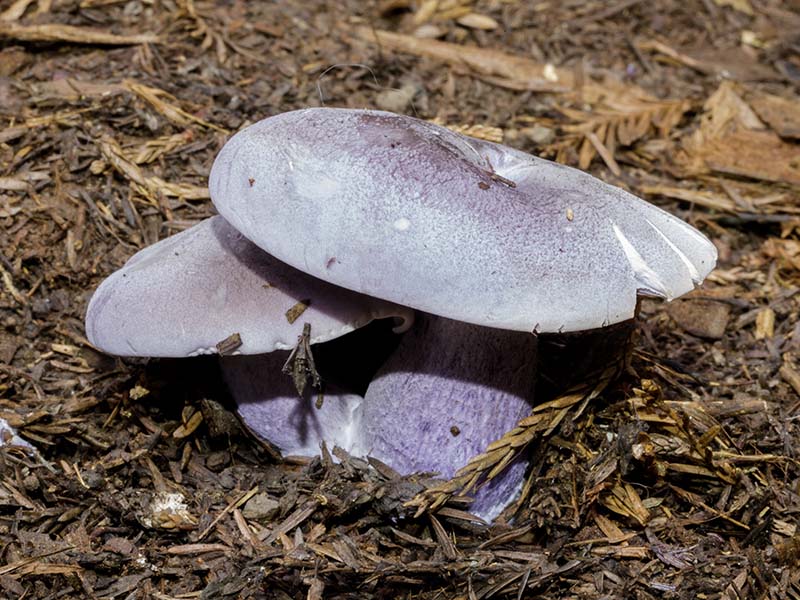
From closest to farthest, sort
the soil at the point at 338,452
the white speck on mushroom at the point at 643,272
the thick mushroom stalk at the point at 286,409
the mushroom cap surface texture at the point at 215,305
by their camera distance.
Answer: the white speck on mushroom at the point at 643,272 < the mushroom cap surface texture at the point at 215,305 < the soil at the point at 338,452 < the thick mushroom stalk at the point at 286,409

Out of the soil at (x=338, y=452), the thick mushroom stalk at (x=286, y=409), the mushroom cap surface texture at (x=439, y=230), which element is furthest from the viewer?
the thick mushroom stalk at (x=286, y=409)

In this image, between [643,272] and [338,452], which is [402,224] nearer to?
[643,272]

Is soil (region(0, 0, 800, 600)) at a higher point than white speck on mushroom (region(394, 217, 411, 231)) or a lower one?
lower

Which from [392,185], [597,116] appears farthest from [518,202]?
[597,116]

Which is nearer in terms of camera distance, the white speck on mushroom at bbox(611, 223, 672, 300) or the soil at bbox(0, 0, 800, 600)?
the white speck on mushroom at bbox(611, 223, 672, 300)

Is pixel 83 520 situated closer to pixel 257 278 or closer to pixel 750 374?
pixel 257 278

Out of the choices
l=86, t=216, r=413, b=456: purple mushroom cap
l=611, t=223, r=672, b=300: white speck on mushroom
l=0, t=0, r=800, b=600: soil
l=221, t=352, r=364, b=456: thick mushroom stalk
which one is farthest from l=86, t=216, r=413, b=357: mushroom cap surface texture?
l=611, t=223, r=672, b=300: white speck on mushroom

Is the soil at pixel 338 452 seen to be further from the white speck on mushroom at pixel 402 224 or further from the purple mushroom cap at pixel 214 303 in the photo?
the white speck on mushroom at pixel 402 224

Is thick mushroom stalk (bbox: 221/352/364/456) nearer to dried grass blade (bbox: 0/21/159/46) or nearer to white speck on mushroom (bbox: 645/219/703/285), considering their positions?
white speck on mushroom (bbox: 645/219/703/285)

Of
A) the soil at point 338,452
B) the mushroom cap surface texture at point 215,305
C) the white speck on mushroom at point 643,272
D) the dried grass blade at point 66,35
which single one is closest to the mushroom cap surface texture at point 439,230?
the white speck on mushroom at point 643,272
